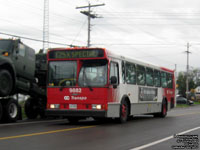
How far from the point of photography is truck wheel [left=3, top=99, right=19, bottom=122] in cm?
1630

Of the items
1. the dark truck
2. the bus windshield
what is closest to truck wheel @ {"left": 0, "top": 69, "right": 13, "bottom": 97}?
the dark truck

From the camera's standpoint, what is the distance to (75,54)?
1505cm

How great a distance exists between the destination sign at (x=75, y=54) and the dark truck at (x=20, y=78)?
213cm

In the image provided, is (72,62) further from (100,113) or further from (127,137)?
(127,137)

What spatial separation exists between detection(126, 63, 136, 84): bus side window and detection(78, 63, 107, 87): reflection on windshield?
87.9 inches

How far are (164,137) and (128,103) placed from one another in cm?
566

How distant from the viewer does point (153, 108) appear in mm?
20172

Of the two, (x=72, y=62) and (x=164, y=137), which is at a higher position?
(x=72, y=62)

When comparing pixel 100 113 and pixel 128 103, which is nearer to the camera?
pixel 100 113

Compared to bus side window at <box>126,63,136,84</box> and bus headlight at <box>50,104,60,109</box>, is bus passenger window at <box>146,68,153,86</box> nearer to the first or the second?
bus side window at <box>126,63,136,84</box>

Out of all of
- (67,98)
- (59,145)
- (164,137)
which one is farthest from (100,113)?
(59,145)

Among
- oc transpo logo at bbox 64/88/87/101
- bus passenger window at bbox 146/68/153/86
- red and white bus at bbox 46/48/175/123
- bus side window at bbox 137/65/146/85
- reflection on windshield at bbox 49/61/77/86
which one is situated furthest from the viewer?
bus passenger window at bbox 146/68/153/86

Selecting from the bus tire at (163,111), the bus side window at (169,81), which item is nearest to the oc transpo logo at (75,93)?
the bus tire at (163,111)

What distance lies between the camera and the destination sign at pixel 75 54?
48.5 feet
